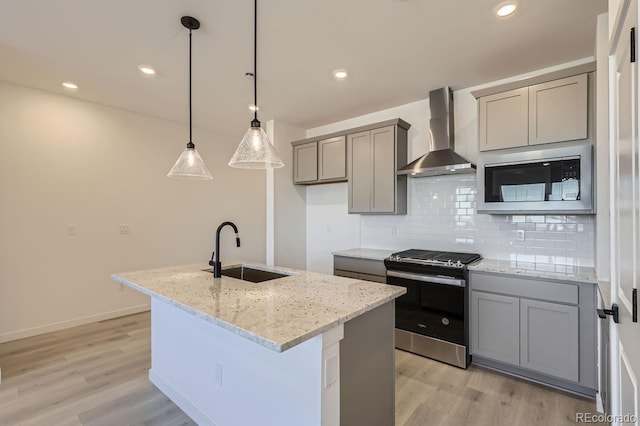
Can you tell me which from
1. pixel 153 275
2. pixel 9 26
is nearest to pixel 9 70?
pixel 9 26

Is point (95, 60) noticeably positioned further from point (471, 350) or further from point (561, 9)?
point (471, 350)

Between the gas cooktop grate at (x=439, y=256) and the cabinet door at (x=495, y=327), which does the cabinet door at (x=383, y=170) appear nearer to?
the gas cooktop grate at (x=439, y=256)

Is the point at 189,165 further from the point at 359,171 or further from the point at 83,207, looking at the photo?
the point at 83,207

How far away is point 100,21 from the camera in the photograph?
2100 millimetres

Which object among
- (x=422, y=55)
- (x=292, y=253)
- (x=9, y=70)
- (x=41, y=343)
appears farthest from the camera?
(x=292, y=253)

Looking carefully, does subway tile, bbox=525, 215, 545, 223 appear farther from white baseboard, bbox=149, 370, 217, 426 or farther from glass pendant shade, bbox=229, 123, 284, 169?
white baseboard, bbox=149, 370, 217, 426

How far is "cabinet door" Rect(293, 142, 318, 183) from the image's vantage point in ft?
14.0

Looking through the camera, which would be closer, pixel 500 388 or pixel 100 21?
pixel 100 21

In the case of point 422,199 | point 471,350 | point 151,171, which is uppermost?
point 151,171

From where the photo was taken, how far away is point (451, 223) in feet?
11.1

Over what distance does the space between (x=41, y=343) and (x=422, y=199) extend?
14.6 feet

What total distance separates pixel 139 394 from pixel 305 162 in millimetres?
3183

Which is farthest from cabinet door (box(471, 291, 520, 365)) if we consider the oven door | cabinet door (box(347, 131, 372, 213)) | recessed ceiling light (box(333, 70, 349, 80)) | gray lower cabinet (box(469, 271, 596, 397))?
recessed ceiling light (box(333, 70, 349, 80))

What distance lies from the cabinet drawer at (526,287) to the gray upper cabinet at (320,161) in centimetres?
203
